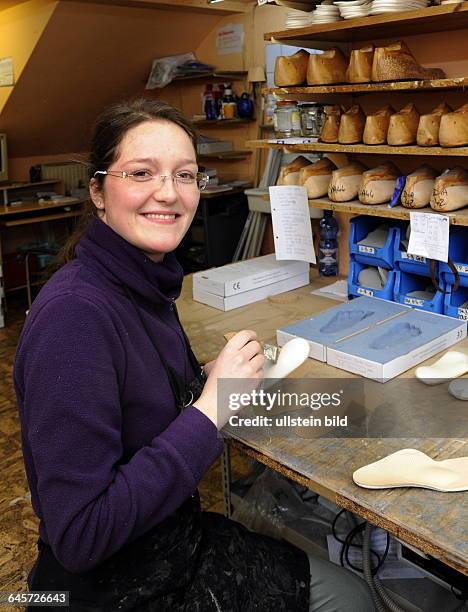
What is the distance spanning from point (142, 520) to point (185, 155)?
2.17 ft

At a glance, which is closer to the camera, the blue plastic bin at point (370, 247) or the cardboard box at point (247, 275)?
the blue plastic bin at point (370, 247)

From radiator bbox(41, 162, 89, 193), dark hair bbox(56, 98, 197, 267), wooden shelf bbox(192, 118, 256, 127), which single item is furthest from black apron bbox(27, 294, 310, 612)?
radiator bbox(41, 162, 89, 193)

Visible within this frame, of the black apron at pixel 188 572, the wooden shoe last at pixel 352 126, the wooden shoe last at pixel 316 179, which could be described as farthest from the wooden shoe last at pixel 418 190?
the black apron at pixel 188 572

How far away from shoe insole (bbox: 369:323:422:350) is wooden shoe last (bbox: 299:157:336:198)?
0.66 meters

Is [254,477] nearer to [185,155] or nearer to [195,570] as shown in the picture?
[195,570]

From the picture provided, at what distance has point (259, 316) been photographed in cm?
194

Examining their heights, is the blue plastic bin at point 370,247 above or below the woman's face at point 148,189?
below

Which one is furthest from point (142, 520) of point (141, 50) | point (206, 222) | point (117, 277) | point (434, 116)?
point (141, 50)

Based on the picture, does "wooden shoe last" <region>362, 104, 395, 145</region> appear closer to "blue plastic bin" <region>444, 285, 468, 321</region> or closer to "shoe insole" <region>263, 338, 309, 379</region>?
"blue plastic bin" <region>444, 285, 468, 321</region>

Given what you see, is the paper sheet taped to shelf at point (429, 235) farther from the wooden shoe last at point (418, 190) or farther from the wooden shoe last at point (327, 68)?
the wooden shoe last at point (327, 68)

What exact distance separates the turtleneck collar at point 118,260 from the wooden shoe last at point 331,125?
1052 millimetres

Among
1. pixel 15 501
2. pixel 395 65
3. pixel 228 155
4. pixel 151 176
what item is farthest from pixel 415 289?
pixel 228 155

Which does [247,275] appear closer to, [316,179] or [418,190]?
[316,179]

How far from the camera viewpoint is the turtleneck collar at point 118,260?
1062 mm
